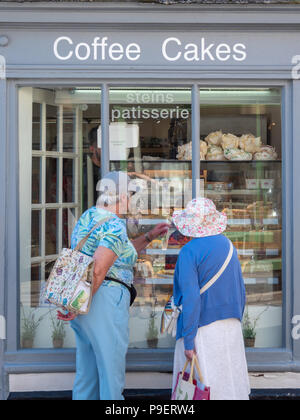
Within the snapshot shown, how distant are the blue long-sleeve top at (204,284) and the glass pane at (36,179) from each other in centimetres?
192

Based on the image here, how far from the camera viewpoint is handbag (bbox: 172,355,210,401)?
3.50 metres

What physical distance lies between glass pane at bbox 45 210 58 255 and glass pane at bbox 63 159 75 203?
0.57ft

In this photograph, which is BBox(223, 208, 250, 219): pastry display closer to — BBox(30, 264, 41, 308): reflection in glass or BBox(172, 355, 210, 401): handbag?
BBox(30, 264, 41, 308): reflection in glass

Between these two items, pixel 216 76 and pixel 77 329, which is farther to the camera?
pixel 216 76

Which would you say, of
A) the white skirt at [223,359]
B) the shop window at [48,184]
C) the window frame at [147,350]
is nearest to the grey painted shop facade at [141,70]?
the window frame at [147,350]

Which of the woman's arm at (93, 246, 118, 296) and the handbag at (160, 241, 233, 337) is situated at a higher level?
the woman's arm at (93, 246, 118, 296)

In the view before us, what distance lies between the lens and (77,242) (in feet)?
12.8

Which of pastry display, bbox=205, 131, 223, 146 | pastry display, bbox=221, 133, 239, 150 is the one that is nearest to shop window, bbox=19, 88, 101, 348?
pastry display, bbox=205, 131, 223, 146
